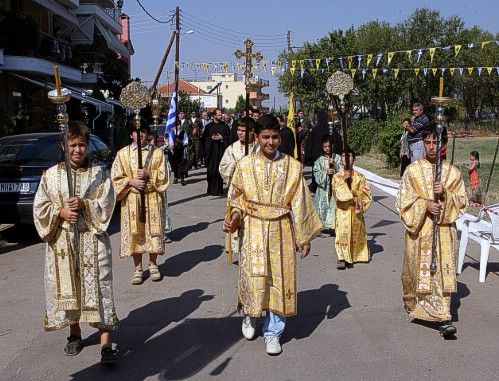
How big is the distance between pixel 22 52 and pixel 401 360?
19481mm

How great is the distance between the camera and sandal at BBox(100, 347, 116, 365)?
16.2ft

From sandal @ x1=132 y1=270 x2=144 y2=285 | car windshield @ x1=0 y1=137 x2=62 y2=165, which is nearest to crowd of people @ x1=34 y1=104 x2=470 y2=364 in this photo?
sandal @ x1=132 y1=270 x2=144 y2=285

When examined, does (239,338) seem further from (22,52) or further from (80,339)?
(22,52)

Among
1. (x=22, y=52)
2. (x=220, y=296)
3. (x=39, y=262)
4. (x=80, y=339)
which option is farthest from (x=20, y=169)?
(x=22, y=52)

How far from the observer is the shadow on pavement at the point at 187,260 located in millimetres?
8233

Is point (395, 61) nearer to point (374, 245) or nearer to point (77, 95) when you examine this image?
point (77, 95)

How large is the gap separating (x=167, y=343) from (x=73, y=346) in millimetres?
739

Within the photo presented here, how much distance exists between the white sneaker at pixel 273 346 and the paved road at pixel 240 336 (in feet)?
0.15

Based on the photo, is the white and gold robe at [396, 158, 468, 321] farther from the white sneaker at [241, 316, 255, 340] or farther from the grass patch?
the grass patch

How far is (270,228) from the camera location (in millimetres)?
5188

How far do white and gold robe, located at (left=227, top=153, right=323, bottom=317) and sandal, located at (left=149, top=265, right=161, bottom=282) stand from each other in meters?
2.51

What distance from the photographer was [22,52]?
71.4 ft

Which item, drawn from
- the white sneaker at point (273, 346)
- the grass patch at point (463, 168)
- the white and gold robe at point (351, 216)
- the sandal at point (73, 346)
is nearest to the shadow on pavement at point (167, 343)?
the sandal at point (73, 346)

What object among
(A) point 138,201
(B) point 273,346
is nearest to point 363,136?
(A) point 138,201
